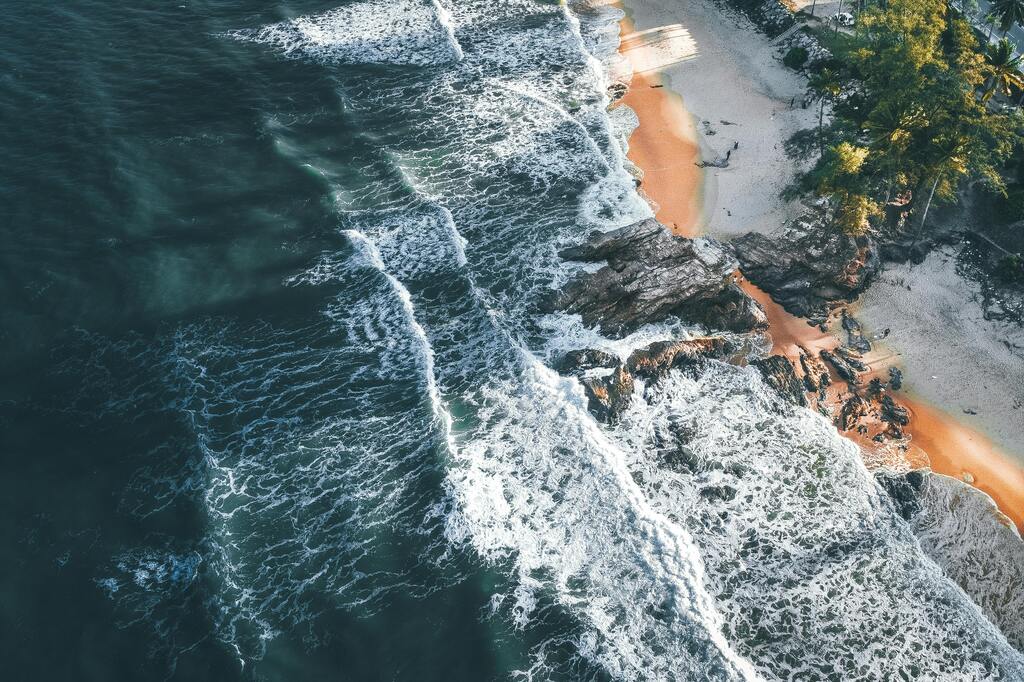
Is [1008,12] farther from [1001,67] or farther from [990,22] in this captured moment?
[1001,67]

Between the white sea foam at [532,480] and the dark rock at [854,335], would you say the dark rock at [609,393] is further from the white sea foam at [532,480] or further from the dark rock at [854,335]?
the dark rock at [854,335]

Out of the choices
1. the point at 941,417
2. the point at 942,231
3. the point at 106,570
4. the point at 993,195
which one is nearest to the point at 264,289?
the point at 106,570

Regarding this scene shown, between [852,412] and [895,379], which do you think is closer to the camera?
[852,412]

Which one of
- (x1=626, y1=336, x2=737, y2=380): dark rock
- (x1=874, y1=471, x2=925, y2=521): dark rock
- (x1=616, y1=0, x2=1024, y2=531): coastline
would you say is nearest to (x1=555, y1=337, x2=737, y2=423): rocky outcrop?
(x1=626, y1=336, x2=737, y2=380): dark rock

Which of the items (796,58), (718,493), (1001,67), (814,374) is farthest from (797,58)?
(718,493)

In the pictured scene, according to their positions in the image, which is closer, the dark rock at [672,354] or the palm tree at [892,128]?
the dark rock at [672,354]

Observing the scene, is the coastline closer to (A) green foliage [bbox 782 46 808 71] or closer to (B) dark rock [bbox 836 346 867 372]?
(B) dark rock [bbox 836 346 867 372]

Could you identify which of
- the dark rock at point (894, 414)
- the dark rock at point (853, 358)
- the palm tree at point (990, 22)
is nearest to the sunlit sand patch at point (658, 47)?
the palm tree at point (990, 22)

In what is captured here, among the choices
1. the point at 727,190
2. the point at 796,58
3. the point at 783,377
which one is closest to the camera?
the point at 783,377
